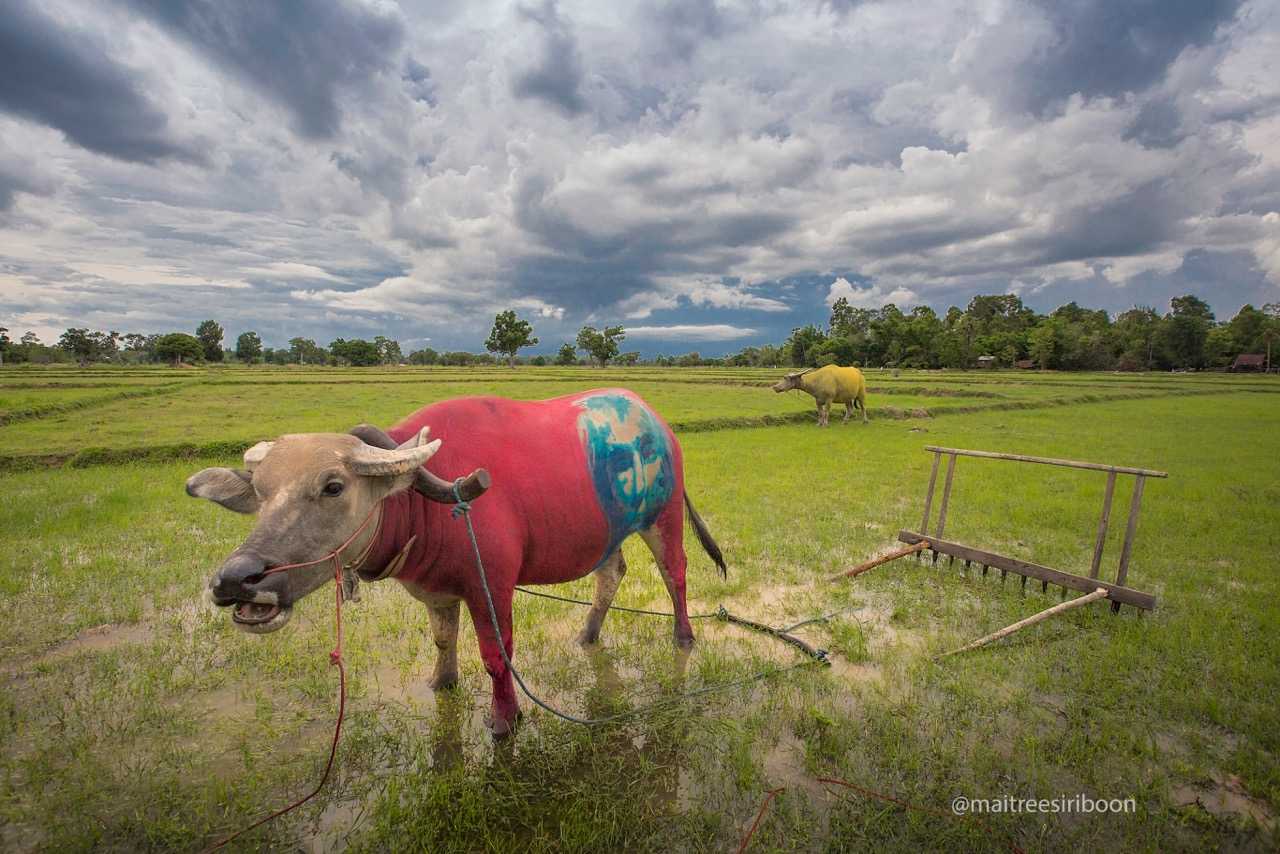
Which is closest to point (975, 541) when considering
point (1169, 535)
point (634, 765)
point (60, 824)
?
point (1169, 535)

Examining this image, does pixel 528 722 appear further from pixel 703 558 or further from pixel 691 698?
pixel 703 558

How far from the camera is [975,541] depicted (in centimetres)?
761

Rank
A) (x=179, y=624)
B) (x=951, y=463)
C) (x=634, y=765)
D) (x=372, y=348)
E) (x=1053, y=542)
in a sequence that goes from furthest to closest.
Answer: (x=372, y=348) → (x=1053, y=542) → (x=951, y=463) → (x=179, y=624) → (x=634, y=765)

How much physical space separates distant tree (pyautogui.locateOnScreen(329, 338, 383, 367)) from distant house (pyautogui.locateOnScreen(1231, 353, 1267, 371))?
4883 inches

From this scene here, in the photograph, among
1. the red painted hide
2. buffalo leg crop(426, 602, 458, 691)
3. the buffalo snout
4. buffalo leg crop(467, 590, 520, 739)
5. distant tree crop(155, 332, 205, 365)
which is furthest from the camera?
distant tree crop(155, 332, 205, 365)

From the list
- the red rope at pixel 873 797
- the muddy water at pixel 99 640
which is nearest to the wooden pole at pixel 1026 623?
the red rope at pixel 873 797

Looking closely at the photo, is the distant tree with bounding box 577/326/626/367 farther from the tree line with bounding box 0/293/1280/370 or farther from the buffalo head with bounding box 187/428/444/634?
the buffalo head with bounding box 187/428/444/634

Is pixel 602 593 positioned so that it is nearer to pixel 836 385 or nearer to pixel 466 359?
pixel 836 385

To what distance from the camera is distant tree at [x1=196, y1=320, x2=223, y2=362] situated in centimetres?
9870

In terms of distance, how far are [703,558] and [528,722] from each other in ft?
11.9

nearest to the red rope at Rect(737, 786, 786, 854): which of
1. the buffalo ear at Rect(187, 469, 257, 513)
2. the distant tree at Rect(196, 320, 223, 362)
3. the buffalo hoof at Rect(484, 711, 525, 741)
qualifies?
the buffalo hoof at Rect(484, 711, 525, 741)

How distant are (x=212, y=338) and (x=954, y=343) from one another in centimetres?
11898

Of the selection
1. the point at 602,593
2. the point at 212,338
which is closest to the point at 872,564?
the point at 602,593

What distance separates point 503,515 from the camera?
130 inches
